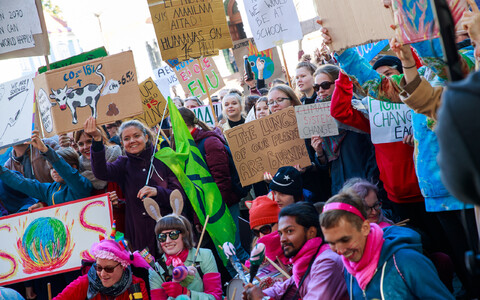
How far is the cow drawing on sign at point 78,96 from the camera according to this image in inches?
220

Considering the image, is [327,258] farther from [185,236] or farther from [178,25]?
[178,25]

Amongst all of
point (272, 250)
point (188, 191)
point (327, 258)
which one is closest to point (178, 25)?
point (188, 191)

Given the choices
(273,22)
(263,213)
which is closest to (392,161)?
(263,213)

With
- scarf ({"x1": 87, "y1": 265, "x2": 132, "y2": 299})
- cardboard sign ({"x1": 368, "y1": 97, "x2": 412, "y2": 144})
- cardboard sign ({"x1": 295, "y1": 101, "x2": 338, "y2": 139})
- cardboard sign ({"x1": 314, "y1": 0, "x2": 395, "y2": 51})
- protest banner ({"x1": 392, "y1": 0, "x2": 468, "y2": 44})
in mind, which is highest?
cardboard sign ({"x1": 314, "y1": 0, "x2": 395, "y2": 51})

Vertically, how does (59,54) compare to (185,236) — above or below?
above

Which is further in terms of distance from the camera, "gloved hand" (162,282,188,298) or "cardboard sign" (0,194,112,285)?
"cardboard sign" (0,194,112,285)

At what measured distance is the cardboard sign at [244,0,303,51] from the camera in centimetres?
620

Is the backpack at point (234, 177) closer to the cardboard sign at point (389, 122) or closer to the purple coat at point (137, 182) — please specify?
the purple coat at point (137, 182)

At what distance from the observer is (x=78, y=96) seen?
564 centimetres

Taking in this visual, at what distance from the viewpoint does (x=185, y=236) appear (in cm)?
470

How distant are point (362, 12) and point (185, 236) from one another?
2.23 m

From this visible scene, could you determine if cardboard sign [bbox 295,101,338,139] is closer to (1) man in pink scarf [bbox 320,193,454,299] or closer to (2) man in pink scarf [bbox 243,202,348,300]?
(2) man in pink scarf [bbox 243,202,348,300]

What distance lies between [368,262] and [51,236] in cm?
362

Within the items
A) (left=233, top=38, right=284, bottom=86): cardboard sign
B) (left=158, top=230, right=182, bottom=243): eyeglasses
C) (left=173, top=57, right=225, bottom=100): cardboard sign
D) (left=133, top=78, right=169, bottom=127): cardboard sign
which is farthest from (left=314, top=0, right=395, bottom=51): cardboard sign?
(left=173, top=57, right=225, bottom=100): cardboard sign
